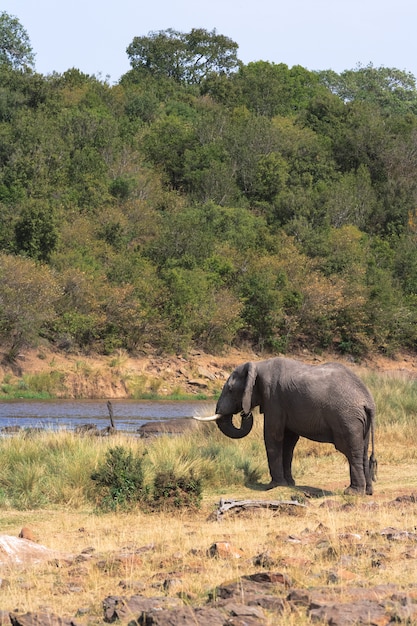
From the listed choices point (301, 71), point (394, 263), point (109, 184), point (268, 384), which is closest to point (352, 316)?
point (394, 263)

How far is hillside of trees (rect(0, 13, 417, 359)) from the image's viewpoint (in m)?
50.1

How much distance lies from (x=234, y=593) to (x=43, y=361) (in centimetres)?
3896

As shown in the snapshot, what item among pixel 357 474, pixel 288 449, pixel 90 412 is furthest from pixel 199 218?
pixel 357 474

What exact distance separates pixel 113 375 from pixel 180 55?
201ft

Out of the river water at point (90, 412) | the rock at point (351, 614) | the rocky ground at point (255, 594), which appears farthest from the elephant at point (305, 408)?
the river water at point (90, 412)

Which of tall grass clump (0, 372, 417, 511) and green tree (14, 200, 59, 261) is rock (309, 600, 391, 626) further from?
green tree (14, 200, 59, 261)

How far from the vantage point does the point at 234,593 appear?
7.59 meters

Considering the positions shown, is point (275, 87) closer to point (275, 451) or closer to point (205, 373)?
point (205, 373)

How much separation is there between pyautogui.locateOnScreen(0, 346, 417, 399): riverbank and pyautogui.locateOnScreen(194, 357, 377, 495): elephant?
28.3 metres

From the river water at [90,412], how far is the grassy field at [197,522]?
13.9 meters

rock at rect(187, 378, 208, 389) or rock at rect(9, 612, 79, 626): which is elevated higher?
rock at rect(9, 612, 79, 626)

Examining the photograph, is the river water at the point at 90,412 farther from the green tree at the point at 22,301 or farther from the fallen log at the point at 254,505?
the fallen log at the point at 254,505

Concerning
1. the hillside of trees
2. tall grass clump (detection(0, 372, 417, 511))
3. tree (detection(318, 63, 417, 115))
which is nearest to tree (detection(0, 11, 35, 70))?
the hillside of trees

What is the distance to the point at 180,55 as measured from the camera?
10150 cm
